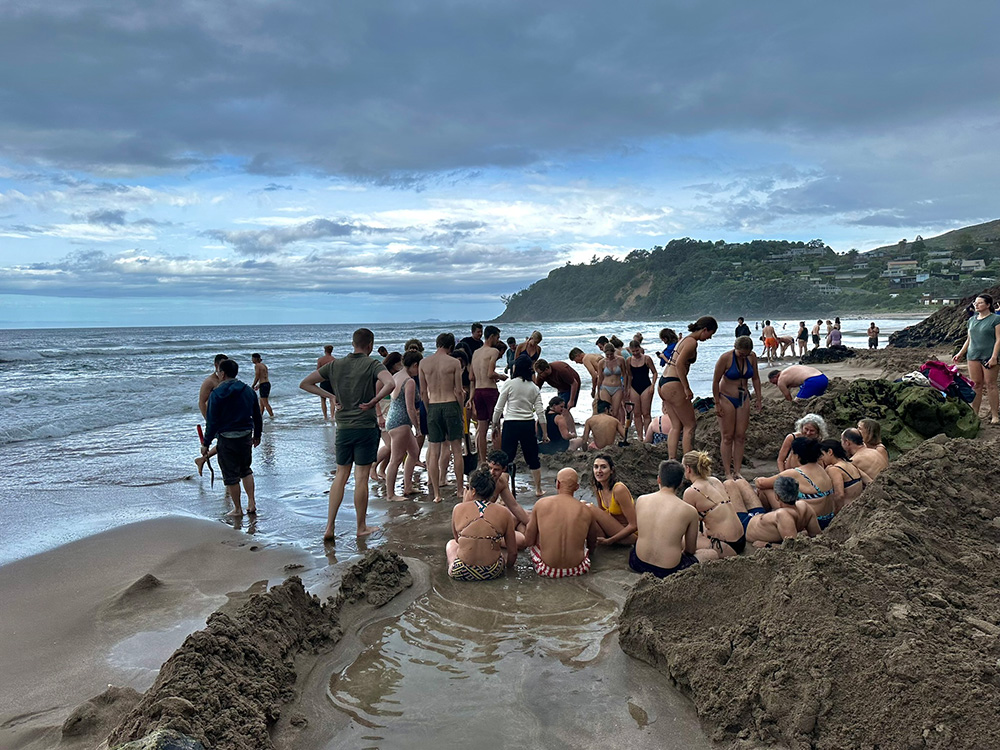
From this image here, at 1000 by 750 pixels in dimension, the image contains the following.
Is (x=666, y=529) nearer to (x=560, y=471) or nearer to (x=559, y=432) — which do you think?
(x=560, y=471)

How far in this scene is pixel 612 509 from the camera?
581 cm

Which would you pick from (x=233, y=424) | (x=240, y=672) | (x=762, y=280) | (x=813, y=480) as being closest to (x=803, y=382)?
(x=813, y=480)

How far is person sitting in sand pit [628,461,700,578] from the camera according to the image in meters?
4.88

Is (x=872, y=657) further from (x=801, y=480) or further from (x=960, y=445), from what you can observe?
(x=960, y=445)

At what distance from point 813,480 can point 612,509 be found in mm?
1697

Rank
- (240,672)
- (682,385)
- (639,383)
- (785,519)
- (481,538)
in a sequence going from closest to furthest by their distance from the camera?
(240,672) → (481,538) → (785,519) → (682,385) → (639,383)

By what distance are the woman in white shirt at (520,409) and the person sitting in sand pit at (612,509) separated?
1.59 meters

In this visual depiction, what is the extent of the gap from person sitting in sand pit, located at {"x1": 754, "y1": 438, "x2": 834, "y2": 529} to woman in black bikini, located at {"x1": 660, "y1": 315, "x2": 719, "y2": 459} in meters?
1.89

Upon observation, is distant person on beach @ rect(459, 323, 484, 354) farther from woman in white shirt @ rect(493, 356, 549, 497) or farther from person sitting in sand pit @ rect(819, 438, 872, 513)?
person sitting in sand pit @ rect(819, 438, 872, 513)

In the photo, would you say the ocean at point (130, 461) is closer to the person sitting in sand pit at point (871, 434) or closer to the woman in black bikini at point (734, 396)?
the woman in black bikini at point (734, 396)

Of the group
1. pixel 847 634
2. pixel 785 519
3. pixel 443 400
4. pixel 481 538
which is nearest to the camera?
pixel 847 634

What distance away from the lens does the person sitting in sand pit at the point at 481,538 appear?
5.11 meters

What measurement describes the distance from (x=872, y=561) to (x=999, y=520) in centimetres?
174

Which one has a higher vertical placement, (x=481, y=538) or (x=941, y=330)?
(x=941, y=330)
